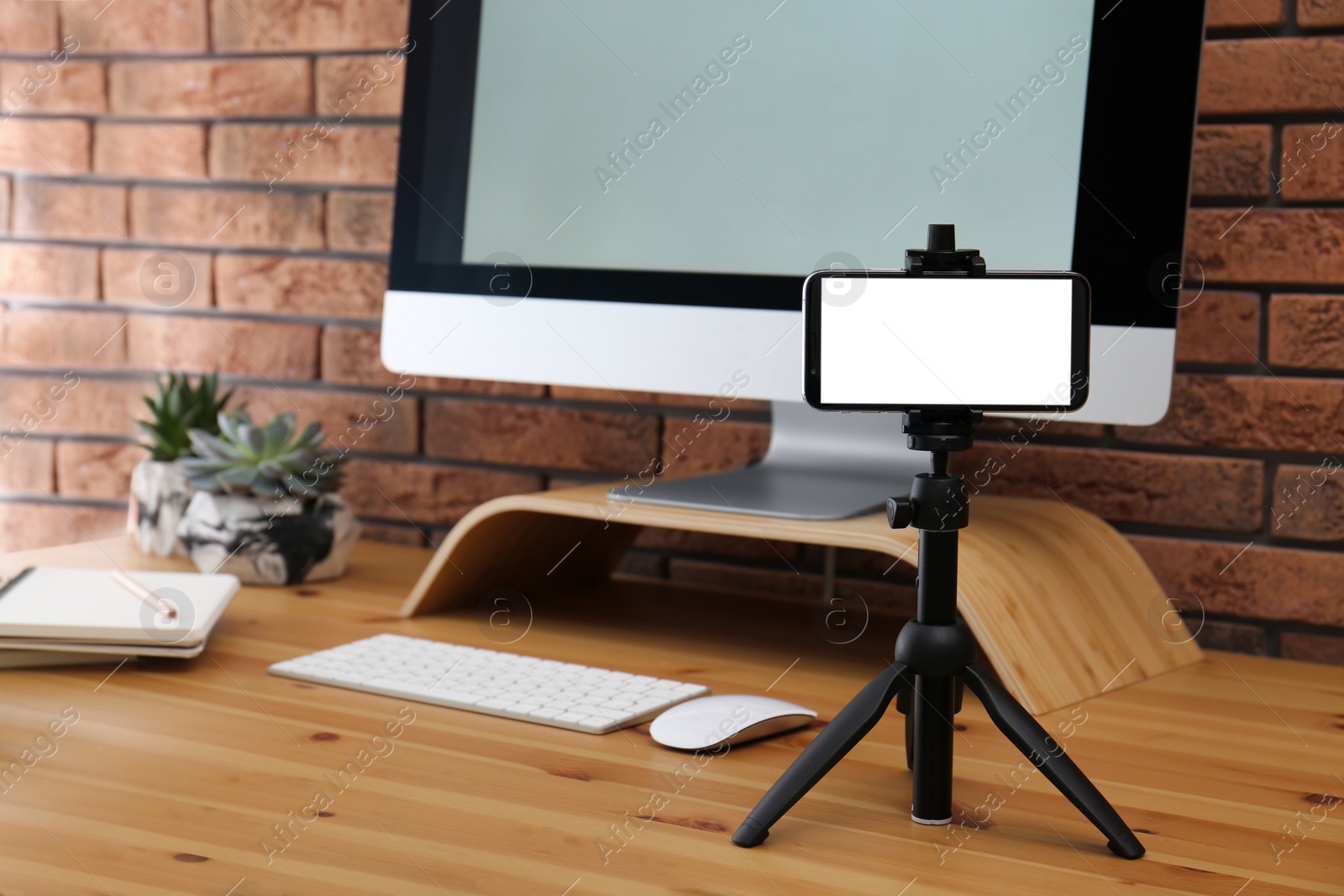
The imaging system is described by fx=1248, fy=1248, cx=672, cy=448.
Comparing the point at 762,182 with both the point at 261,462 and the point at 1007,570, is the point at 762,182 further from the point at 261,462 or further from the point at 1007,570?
the point at 261,462

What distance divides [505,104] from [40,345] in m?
0.90

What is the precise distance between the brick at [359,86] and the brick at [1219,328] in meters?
0.90

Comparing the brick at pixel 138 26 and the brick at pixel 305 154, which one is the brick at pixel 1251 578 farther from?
the brick at pixel 138 26

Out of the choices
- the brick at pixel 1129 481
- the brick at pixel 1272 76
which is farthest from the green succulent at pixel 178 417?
the brick at pixel 1272 76

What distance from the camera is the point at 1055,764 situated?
0.59 m

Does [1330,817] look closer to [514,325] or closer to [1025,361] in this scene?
[1025,361]

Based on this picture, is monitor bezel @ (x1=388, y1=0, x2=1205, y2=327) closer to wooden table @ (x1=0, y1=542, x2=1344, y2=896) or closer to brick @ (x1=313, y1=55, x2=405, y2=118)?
wooden table @ (x1=0, y1=542, x2=1344, y2=896)

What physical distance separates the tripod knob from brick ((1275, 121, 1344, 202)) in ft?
2.25

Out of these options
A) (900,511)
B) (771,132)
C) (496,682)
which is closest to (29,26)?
(771,132)

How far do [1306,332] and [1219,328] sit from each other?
69mm

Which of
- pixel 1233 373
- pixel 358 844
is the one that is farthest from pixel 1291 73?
pixel 358 844

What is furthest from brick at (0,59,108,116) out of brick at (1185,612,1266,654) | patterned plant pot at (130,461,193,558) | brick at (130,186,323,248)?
brick at (1185,612,1266,654)

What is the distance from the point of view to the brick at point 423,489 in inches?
56.7

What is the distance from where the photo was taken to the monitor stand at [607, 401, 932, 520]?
37.1 inches
